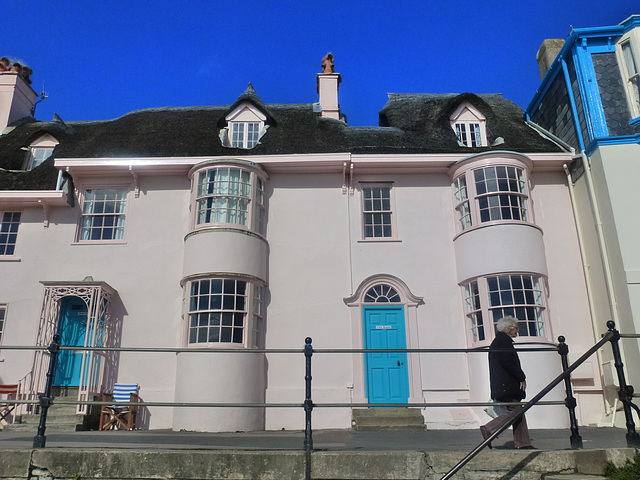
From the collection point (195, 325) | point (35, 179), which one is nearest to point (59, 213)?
point (35, 179)

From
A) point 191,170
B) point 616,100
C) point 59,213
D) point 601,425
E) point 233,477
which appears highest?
point 616,100

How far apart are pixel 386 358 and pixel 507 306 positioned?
314 centimetres

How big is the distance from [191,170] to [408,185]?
5895 millimetres

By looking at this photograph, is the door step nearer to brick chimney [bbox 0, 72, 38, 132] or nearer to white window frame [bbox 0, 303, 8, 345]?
white window frame [bbox 0, 303, 8, 345]

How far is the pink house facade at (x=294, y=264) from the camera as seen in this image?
13.0 meters

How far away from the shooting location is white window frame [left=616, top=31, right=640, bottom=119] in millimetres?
13422

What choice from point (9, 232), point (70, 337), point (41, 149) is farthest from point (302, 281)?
point (41, 149)

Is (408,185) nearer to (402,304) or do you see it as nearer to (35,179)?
(402,304)

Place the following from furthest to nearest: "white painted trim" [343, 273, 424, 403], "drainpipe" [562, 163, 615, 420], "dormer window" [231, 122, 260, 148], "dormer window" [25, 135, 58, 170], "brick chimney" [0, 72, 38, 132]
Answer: "brick chimney" [0, 72, 38, 132] < "dormer window" [25, 135, 58, 170] < "dormer window" [231, 122, 260, 148] < "drainpipe" [562, 163, 615, 420] < "white painted trim" [343, 273, 424, 403]

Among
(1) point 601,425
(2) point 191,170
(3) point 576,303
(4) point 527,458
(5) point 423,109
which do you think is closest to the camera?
(4) point 527,458

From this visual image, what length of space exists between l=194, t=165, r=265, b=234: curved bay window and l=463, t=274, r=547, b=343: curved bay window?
582 centimetres

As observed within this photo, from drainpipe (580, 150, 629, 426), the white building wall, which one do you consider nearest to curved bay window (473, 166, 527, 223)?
the white building wall

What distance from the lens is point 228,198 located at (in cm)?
1420

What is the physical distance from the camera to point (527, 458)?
5617 millimetres
